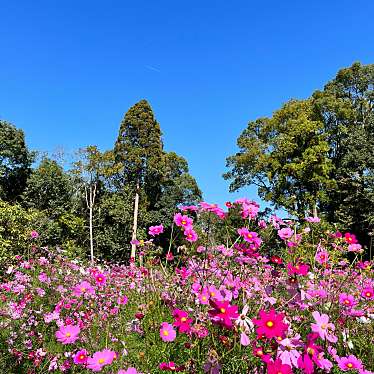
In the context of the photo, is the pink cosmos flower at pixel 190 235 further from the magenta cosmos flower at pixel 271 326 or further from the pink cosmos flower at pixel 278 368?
Answer: the pink cosmos flower at pixel 278 368

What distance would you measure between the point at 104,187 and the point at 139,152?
118 inches

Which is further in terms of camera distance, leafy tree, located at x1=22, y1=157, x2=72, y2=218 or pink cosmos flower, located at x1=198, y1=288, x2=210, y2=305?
leafy tree, located at x1=22, y1=157, x2=72, y2=218

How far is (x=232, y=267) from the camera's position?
2.27m

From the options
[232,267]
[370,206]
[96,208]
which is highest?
[96,208]

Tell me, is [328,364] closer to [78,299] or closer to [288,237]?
[288,237]

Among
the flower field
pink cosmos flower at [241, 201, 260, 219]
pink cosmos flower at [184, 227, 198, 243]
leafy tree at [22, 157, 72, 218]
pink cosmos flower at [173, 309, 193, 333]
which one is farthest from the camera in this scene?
leafy tree at [22, 157, 72, 218]

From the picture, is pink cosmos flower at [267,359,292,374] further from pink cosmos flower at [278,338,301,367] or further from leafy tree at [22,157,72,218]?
leafy tree at [22,157,72,218]

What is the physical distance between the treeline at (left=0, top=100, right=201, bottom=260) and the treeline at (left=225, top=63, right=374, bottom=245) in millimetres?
4057

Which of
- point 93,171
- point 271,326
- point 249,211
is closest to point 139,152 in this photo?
point 93,171

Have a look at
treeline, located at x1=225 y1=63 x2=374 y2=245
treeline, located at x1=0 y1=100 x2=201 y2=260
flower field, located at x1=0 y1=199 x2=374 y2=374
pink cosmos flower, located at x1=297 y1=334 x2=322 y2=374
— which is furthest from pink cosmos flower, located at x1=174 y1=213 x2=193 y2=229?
treeline, located at x1=0 y1=100 x2=201 y2=260

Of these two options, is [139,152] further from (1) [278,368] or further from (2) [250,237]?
(1) [278,368]

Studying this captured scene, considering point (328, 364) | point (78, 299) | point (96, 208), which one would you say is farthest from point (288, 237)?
point (96, 208)

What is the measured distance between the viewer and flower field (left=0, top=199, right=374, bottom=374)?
59.8 inches

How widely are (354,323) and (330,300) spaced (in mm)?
407
